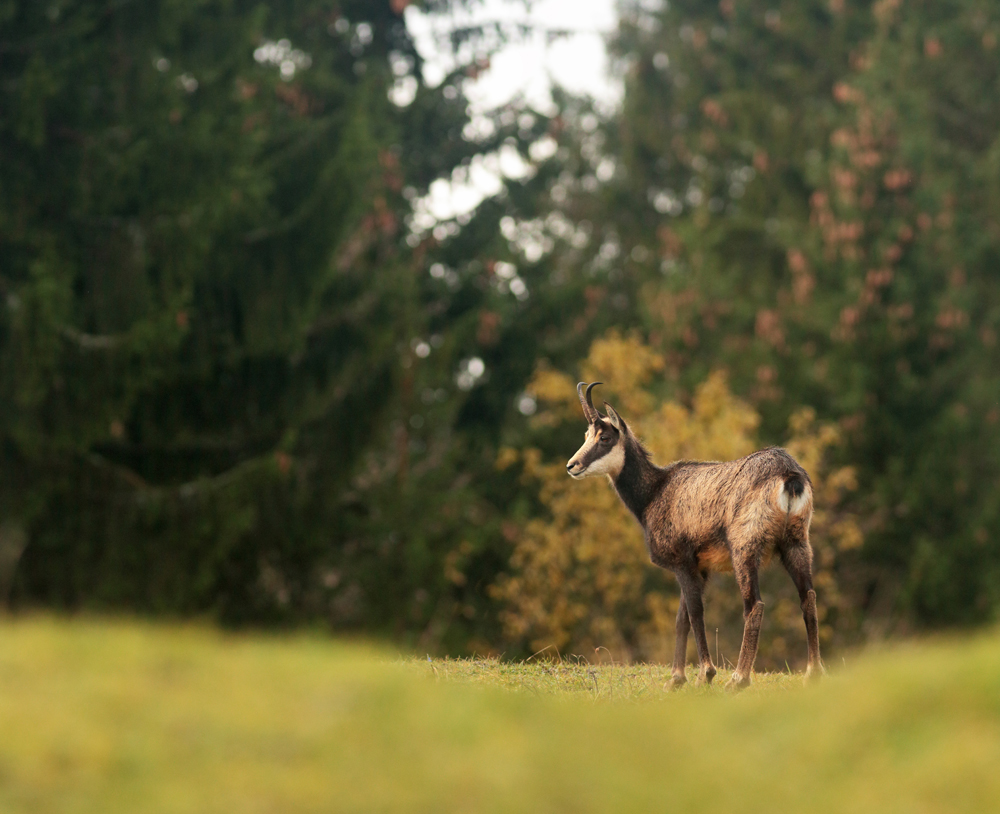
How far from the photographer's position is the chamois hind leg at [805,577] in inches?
296

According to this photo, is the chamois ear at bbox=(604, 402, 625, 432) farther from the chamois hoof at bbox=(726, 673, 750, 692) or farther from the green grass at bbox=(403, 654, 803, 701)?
the chamois hoof at bbox=(726, 673, 750, 692)

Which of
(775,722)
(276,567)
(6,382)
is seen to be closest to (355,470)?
(276,567)

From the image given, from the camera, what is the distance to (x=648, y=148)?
3597 cm

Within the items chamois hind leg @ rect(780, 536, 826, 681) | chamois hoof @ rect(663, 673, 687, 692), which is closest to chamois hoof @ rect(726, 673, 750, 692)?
chamois hind leg @ rect(780, 536, 826, 681)

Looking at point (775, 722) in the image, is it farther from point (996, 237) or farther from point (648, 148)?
point (648, 148)

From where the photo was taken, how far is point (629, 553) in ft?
71.7

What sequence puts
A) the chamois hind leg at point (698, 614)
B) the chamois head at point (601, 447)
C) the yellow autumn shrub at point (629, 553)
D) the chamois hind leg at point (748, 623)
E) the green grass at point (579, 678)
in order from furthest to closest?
1. the yellow autumn shrub at point (629, 553)
2. the chamois head at point (601, 447)
3. the chamois hind leg at point (698, 614)
4. the green grass at point (579, 678)
5. the chamois hind leg at point (748, 623)

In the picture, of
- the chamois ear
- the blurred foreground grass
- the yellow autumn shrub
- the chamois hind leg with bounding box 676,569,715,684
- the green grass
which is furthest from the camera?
the yellow autumn shrub

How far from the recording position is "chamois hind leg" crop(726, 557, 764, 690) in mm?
7367

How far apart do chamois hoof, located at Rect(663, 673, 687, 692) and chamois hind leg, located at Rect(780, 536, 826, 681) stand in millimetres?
779

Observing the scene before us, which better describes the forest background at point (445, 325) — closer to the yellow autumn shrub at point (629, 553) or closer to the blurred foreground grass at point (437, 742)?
the yellow autumn shrub at point (629, 553)

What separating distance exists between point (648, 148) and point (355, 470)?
1646cm

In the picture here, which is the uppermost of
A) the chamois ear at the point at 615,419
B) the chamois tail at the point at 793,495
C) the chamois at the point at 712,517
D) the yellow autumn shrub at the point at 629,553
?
the chamois ear at the point at 615,419

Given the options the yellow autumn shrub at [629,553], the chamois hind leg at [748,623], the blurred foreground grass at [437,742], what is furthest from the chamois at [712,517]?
the yellow autumn shrub at [629,553]
